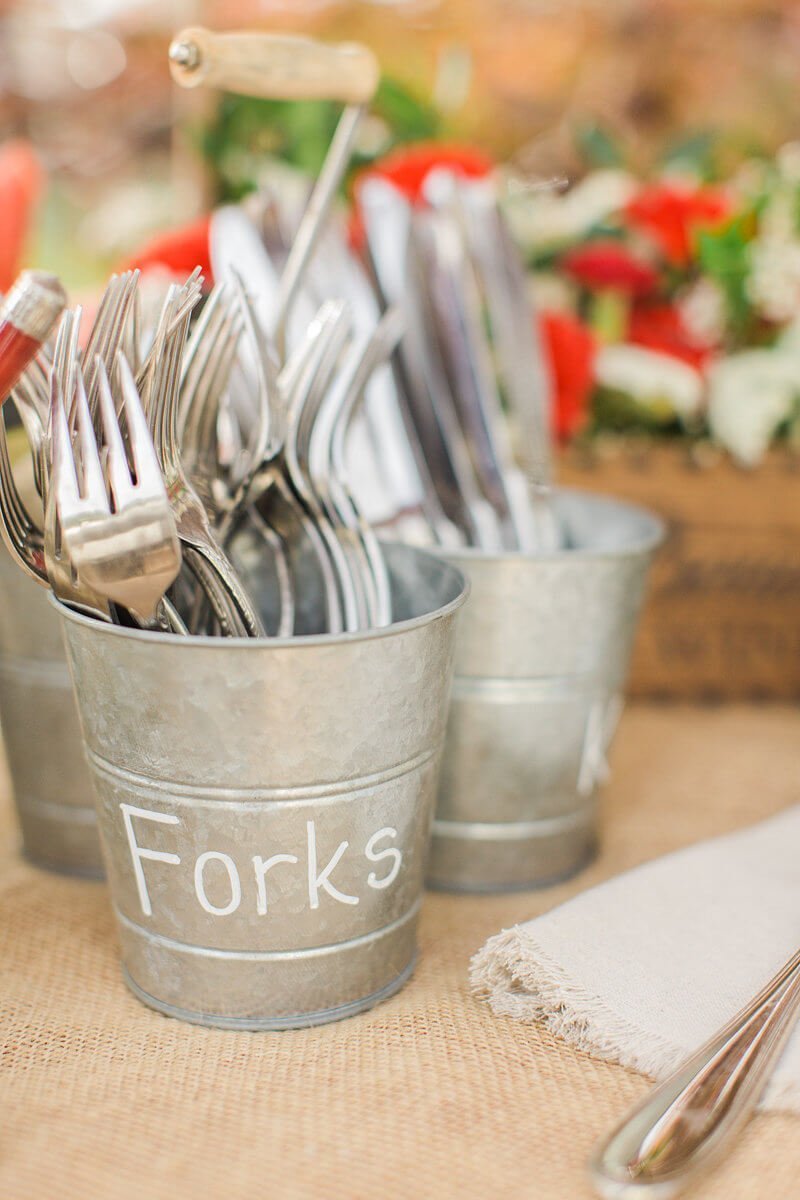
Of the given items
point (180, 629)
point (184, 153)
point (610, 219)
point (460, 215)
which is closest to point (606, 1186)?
point (180, 629)

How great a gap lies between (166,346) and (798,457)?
463mm

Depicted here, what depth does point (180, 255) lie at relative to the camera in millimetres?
532

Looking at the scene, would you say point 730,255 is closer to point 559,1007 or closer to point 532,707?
point 532,707

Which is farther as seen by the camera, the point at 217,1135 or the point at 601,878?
the point at 601,878

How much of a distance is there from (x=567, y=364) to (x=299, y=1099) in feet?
1.41

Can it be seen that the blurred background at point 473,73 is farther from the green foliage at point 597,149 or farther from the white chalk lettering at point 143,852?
the white chalk lettering at point 143,852

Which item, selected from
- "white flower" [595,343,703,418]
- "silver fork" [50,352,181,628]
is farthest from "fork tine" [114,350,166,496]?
"white flower" [595,343,703,418]

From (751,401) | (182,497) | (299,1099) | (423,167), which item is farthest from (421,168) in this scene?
(299,1099)

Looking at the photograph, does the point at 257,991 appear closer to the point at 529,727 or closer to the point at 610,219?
the point at 529,727

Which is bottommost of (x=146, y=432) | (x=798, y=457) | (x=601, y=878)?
(x=601, y=878)

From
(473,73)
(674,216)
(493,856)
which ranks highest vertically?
(473,73)

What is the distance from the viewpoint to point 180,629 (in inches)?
13.0

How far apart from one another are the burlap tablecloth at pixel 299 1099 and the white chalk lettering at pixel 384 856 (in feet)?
0.15

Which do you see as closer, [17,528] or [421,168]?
[17,528]
